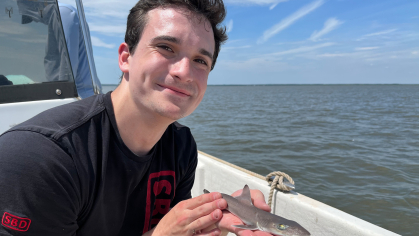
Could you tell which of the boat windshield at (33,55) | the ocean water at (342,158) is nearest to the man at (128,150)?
the boat windshield at (33,55)

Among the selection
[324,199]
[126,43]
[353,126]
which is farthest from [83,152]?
[353,126]

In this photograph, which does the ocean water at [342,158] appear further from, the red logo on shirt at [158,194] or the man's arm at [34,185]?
the man's arm at [34,185]

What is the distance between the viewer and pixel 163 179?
2232mm

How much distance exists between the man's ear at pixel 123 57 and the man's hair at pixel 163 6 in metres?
0.04

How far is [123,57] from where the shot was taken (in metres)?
2.11

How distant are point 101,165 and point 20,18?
316 centimetres

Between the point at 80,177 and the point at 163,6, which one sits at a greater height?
the point at 163,6

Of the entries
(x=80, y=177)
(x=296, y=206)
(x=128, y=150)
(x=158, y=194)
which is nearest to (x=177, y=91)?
(x=128, y=150)

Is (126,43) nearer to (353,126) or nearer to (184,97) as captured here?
(184,97)

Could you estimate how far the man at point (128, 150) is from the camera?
4.69ft

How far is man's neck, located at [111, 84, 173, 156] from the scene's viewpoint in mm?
1897

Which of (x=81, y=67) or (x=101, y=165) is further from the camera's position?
(x=81, y=67)

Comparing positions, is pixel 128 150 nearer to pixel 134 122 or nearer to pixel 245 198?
pixel 134 122

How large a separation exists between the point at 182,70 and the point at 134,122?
0.49 m
